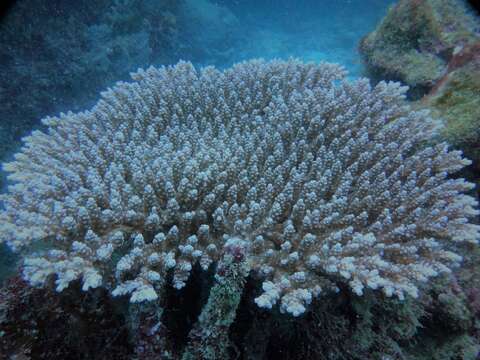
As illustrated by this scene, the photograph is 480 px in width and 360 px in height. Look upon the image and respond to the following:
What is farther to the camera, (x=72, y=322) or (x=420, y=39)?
(x=420, y=39)

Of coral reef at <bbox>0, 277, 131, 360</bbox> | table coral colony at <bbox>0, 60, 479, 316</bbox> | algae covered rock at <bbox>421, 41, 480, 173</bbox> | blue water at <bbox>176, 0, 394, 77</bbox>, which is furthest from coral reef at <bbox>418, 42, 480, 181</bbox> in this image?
blue water at <bbox>176, 0, 394, 77</bbox>

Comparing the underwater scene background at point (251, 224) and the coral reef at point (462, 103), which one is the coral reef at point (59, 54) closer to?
the underwater scene background at point (251, 224)

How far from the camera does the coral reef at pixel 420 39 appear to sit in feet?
16.5

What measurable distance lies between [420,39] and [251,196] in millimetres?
4637

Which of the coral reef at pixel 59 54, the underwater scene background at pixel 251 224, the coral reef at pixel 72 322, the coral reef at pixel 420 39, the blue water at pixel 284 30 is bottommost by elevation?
the coral reef at pixel 72 322

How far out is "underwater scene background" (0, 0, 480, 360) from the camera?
241cm

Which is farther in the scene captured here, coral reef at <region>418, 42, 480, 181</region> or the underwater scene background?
coral reef at <region>418, 42, 480, 181</region>

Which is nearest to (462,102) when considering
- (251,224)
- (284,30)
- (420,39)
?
(420,39)

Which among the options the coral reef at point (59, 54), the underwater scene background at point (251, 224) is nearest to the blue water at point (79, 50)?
the coral reef at point (59, 54)

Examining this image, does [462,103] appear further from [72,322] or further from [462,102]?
[72,322]

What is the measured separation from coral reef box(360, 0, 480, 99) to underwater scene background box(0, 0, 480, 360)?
791mm

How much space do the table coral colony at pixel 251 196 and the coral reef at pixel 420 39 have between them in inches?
50.8

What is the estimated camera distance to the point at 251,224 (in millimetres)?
2744

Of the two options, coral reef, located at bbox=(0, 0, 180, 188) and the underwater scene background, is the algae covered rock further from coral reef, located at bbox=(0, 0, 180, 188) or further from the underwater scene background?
coral reef, located at bbox=(0, 0, 180, 188)
